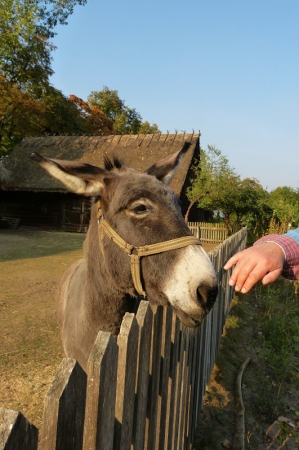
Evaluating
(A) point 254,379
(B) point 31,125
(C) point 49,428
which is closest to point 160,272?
(C) point 49,428

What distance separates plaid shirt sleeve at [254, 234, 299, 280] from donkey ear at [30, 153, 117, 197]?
48.4 inches

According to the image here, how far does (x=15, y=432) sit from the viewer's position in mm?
724

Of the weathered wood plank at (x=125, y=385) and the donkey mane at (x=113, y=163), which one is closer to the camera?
the weathered wood plank at (x=125, y=385)

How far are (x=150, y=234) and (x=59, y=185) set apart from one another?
18.9 metres

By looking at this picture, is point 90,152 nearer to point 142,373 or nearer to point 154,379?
point 154,379

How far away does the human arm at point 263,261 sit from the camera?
150 cm

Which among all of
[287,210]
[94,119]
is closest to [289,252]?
[287,210]

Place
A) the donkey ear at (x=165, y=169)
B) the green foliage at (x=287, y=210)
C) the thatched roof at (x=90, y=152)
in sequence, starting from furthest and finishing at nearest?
the thatched roof at (x=90, y=152) → the green foliage at (x=287, y=210) → the donkey ear at (x=165, y=169)

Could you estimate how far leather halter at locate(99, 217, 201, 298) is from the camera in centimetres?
175

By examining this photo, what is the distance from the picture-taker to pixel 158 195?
1984 mm

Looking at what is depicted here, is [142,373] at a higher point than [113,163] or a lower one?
lower

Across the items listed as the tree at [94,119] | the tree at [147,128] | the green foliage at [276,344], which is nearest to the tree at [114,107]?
the tree at [147,128]

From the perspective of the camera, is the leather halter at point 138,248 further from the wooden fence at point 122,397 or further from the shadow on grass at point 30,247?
the shadow on grass at point 30,247

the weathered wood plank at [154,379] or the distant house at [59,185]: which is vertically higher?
the distant house at [59,185]
